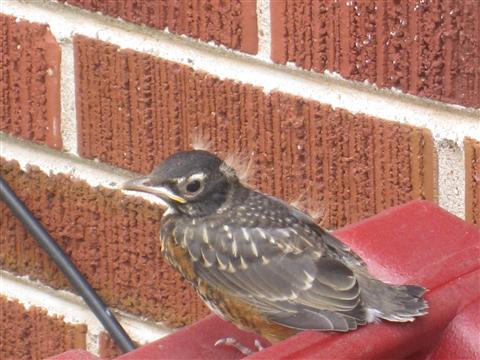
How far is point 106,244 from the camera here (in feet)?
7.57

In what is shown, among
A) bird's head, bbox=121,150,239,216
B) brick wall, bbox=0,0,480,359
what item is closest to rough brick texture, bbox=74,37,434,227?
brick wall, bbox=0,0,480,359

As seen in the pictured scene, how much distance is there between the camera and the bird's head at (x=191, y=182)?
1.85 meters

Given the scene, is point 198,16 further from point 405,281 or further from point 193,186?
point 405,281

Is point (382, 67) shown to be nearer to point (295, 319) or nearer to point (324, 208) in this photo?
point (324, 208)

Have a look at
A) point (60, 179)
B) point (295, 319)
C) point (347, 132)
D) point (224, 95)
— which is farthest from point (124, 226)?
point (295, 319)

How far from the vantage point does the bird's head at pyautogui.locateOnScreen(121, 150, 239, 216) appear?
1.85m

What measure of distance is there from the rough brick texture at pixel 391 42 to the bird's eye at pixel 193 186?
0.21 meters

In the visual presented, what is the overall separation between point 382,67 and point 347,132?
0.12 meters

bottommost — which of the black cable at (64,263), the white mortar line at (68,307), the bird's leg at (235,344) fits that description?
the white mortar line at (68,307)

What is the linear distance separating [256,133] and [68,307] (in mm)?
512

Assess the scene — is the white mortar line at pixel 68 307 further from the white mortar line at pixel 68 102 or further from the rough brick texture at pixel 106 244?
the white mortar line at pixel 68 102

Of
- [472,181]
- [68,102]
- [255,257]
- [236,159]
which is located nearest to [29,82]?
[68,102]

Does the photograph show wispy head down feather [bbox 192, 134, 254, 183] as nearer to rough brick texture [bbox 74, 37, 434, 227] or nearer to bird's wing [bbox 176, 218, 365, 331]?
rough brick texture [bbox 74, 37, 434, 227]

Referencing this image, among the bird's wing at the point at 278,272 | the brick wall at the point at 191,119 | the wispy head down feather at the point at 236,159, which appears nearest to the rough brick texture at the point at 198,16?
the brick wall at the point at 191,119
